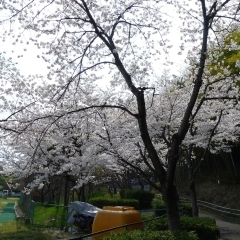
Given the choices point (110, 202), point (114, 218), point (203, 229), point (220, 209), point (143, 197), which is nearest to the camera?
point (203, 229)

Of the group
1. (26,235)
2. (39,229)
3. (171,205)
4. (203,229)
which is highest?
(171,205)

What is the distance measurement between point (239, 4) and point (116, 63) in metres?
2.79

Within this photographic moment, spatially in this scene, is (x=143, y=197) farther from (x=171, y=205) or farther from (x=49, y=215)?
(x=171, y=205)

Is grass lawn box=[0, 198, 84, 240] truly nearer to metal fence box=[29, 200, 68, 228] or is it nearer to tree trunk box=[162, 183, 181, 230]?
metal fence box=[29, 200, 68, 228]

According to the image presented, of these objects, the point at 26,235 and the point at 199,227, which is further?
the point at 26,235

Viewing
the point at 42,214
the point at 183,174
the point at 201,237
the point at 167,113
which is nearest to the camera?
the point at 201,237

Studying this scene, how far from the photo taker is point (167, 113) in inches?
489

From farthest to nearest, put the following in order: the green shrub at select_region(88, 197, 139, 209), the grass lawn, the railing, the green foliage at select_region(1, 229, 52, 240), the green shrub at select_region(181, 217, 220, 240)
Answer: the green shrub at select_region(88, 197, 139, 209) → the railing → the grass lawn → the green foliage at select_region(1, 229, 52, 240) → the green shrub at select_region(181, 217, 220, 240)

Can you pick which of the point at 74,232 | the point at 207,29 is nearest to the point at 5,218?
the point at 74,232

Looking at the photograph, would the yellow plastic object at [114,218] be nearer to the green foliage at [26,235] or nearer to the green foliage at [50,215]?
the green foliage at [26,235]

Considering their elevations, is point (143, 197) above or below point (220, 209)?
above

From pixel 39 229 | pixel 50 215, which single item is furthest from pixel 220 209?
pixel 39 229

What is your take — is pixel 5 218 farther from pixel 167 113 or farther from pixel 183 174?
pixel 183 174

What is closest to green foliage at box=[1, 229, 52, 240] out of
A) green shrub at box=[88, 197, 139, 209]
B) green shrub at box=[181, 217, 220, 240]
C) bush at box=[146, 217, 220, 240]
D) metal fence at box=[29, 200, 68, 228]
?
metal fence at box=[29, 200, 68, 228]
